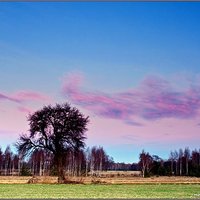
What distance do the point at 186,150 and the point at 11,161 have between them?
242ft

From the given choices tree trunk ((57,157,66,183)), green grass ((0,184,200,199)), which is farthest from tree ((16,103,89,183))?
green grass ((0,184,200,199))

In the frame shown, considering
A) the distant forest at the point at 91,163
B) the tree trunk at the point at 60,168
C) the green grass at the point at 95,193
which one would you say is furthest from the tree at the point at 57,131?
the distant forest at the point at 91,163

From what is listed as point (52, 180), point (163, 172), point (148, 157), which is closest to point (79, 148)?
point (52, 180)

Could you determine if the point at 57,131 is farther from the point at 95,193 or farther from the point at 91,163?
the point at 91,163

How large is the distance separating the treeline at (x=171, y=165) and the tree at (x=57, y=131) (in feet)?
116

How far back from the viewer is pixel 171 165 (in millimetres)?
132625

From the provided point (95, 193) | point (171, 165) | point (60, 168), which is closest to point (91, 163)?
point (171, 165)

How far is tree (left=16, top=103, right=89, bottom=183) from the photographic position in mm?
50625

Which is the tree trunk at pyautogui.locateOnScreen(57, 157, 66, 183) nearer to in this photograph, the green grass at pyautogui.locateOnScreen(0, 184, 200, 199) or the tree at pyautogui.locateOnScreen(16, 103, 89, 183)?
the tree at pyautogui.locateOnScreen(16, 103, 89, 183)

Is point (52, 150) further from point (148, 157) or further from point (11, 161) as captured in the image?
point (11, 161)

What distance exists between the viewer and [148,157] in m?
130

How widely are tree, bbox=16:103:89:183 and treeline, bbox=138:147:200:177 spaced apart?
35314mm

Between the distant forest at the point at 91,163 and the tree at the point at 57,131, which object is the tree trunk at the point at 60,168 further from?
the distant forest at the point at 91,163

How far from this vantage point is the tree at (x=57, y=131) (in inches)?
1993
